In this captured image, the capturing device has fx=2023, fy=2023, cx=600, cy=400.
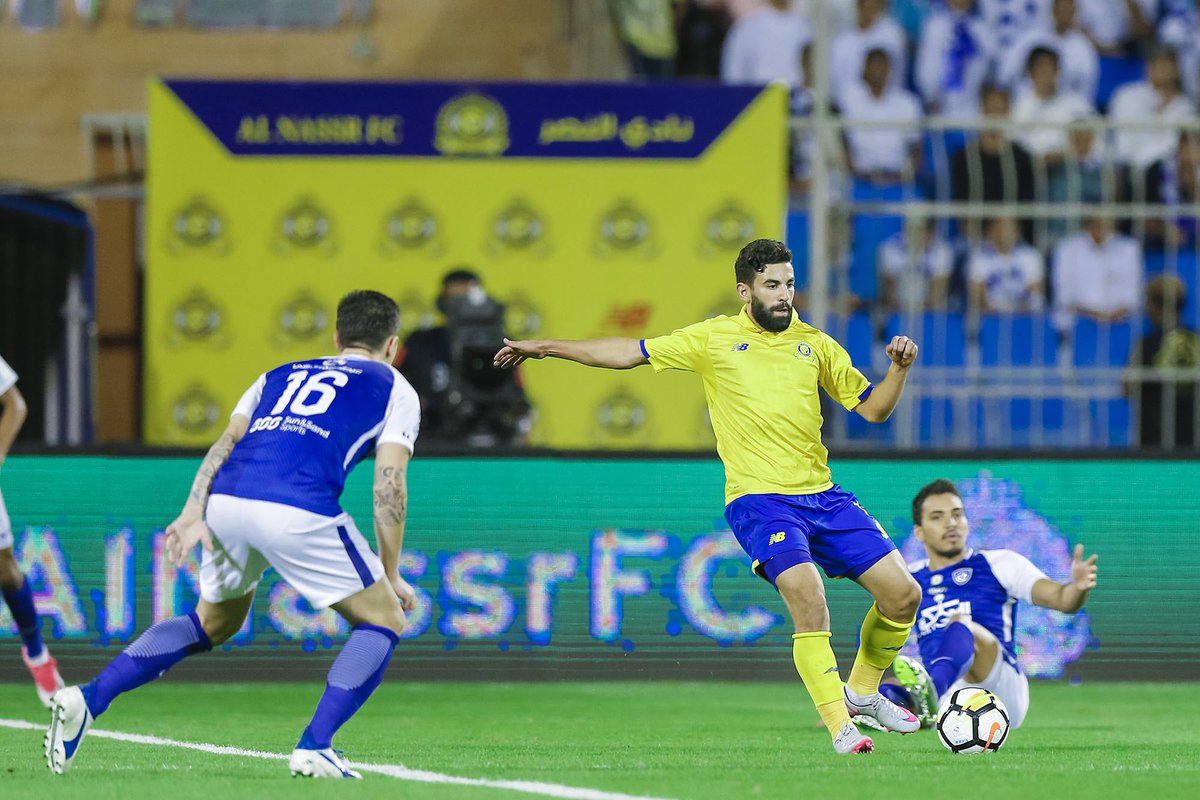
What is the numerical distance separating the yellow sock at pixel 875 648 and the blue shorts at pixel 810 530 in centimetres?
26

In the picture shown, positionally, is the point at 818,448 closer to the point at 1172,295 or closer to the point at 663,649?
the point at 663,649

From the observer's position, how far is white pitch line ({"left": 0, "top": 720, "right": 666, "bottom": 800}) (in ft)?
19.3

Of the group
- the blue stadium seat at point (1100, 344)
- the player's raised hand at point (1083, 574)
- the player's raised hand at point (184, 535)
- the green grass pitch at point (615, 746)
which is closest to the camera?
the green grass pitch at point (615, 746)

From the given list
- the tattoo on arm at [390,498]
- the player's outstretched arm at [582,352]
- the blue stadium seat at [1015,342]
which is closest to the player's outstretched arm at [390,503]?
the tattoo on arm at [390,498]

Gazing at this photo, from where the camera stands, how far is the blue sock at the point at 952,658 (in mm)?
8609

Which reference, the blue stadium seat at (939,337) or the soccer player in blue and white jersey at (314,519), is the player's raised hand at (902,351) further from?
the blue stadium seat at (939,337)

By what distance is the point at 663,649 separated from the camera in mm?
10906

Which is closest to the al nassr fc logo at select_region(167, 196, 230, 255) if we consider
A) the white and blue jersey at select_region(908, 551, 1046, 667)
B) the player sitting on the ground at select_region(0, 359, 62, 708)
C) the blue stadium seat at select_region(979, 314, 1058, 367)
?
the player sitting on the ground at select_region(0, 359, 62, 708)

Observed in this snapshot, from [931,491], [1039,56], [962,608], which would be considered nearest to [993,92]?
[1039,56]

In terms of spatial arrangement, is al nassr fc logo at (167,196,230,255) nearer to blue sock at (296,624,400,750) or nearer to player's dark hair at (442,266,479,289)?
player's dark hair at (442,266,479,289)

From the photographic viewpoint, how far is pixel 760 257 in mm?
7500

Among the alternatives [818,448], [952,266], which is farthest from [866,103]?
[818,448]

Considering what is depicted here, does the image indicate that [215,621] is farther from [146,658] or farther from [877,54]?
[877,54]

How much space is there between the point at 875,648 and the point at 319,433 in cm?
245
